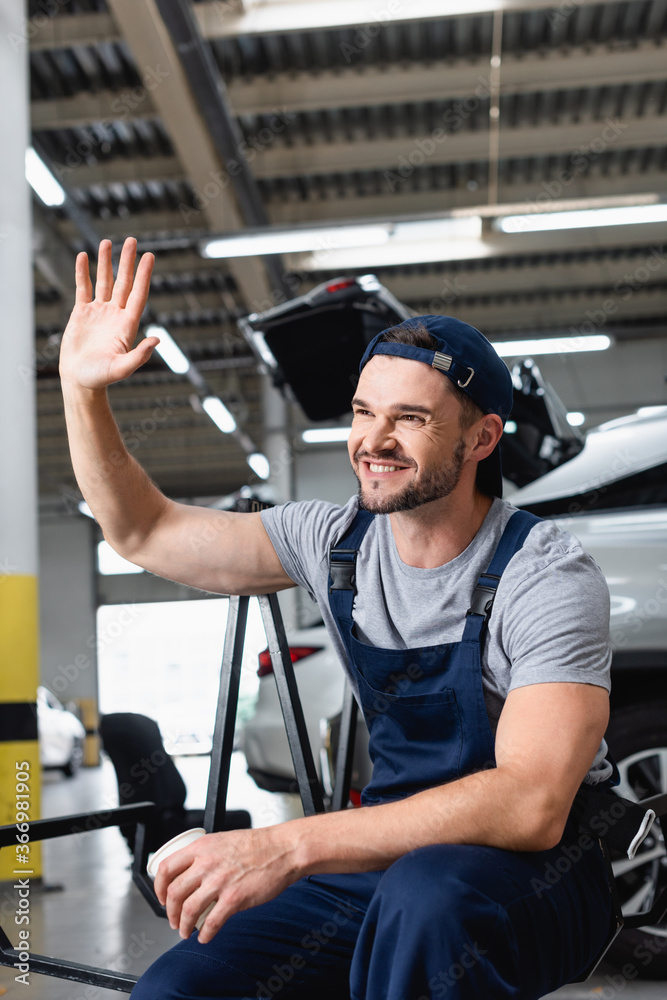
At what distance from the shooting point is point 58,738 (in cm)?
977

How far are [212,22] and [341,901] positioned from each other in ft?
18.1

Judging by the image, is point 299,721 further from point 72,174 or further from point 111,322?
point 72,174

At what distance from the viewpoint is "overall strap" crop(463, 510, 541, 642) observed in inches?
53.3

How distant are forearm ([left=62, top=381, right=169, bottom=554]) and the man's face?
1.35ft

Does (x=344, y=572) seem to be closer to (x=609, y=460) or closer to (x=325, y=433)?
(x=609, y=460)

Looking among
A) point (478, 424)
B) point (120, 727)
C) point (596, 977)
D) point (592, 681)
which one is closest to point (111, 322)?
point (478, 424)

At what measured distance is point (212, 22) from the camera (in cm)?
554

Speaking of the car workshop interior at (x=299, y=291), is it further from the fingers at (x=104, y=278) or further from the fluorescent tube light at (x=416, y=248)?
the fingers at (x=104, y=278)

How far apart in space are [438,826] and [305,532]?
2.07ft

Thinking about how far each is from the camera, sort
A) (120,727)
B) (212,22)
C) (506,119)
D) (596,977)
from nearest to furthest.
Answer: (596,977), (120,727), (212,22), (506,119)

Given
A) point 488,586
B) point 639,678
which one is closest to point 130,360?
point 488,586

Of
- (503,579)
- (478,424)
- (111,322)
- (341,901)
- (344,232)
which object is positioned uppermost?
(344,232)

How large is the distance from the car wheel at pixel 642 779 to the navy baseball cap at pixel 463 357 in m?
1.23

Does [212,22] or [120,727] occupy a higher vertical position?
[212,22]
